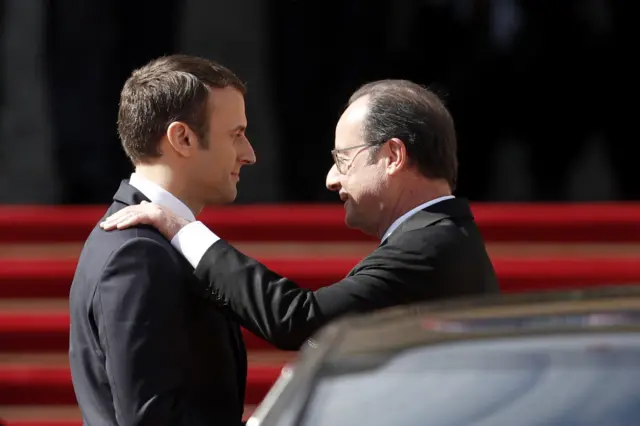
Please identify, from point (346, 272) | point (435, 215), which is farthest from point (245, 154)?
point (346, 272)

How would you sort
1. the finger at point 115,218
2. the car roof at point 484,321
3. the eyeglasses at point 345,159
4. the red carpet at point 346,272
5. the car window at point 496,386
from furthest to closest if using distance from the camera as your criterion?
the red carpet at point 346,272
the eyeglasses at point 345,159
the finger at point 115,218
the car roof at point 484,321
the car window at point 496,386

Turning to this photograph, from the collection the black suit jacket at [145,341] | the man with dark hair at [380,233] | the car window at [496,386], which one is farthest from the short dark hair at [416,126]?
the car window at [496,386]

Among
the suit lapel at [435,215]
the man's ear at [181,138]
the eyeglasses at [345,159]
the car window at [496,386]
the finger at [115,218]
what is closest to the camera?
the car window at [496,386]

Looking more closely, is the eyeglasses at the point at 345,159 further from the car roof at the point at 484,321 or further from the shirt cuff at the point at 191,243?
the car roof at the point at 484,321

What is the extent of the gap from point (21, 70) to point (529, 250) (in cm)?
260

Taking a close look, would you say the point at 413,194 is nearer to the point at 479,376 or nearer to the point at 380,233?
the point at 380,233

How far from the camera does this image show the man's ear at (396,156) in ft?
11.6

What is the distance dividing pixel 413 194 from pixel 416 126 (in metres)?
0.18

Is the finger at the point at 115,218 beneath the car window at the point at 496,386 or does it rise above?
beneath

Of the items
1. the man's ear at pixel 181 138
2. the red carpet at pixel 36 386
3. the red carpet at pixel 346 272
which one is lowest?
the red carpet at pixel 36 386

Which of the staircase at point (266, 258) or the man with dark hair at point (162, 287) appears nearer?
the man with dark hair at point (162, 287)

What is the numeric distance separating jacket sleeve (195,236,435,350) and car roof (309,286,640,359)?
508 millimetres

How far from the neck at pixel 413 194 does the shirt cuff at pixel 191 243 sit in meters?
0.59

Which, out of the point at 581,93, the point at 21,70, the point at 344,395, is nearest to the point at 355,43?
the point at 581,93
